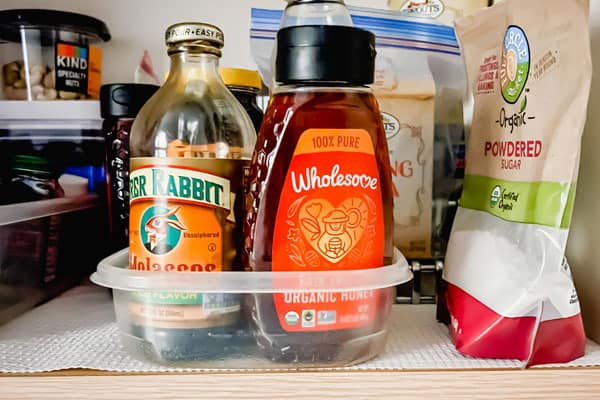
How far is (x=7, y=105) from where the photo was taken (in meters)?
0.73

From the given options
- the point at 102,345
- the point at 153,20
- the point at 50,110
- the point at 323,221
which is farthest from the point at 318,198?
the point at 153,20

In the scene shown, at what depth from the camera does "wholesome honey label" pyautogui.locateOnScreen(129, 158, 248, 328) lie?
0.47 m

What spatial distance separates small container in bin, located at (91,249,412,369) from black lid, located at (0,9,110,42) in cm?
44

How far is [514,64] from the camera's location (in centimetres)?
53

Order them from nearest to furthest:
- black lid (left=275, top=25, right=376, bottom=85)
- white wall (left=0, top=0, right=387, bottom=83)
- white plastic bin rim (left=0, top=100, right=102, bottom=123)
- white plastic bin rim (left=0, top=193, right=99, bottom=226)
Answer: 1. black lid (left=275, top=25, right=376, bottom=85)
2. white plastic bin rim (left=0, top=193, right=99, bottom=226)
3. white plastic bin rim (left=0, top=100, right=102, bottom=123)
4. white wall (left=0, top=0, right=387, bottom=83)

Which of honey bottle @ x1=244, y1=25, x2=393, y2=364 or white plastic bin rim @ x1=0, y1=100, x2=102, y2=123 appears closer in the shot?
honey bottle @ x1=244, y1=25, x2=393, y2=364

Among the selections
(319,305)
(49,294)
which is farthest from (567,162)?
(49,294)

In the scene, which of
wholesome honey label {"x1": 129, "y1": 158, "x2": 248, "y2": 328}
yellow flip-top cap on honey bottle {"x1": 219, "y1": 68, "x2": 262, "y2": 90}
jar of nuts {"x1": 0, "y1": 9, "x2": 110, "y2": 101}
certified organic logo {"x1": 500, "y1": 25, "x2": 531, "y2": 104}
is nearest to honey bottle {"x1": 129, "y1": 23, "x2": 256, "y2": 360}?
wholesome honey label {"x1": 129, "y1": 158, "x2": 248, "y2": 328}

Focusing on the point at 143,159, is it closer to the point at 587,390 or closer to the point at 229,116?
the point at 229,116

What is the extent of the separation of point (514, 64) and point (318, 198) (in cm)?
22

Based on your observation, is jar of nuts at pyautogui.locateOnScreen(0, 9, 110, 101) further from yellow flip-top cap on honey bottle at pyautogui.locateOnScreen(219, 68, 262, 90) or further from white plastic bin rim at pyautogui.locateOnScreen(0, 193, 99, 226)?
yellow flip-top cap on honey bottle at pyautogui.locateOnScreen(219, 68, 262, 90)

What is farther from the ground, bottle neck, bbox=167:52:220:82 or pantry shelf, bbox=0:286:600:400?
bottle neck, bbox=167:52:220:82

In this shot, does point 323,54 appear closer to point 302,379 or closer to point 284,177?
point 284,177

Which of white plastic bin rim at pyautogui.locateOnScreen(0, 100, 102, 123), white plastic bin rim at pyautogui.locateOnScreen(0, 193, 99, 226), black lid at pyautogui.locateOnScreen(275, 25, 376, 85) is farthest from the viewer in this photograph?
white plastic bin rim at pyautogui.locateOnScreen(0, 100, 102, 123)
